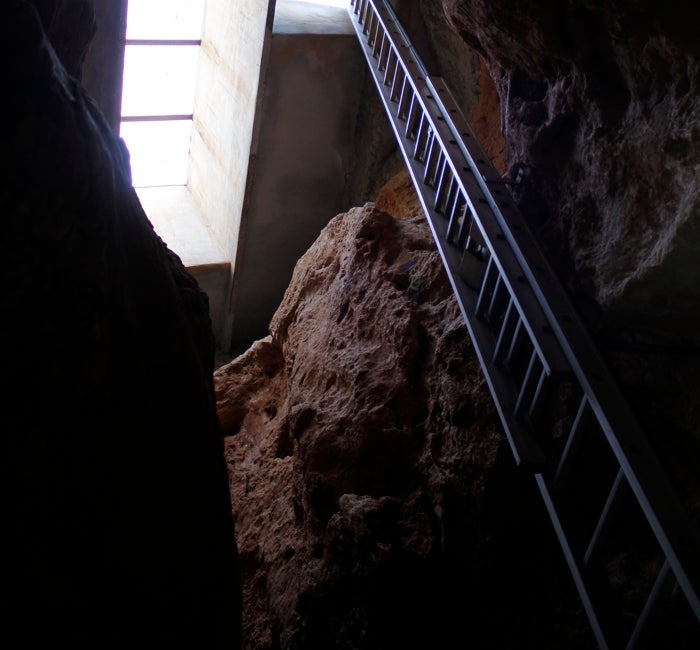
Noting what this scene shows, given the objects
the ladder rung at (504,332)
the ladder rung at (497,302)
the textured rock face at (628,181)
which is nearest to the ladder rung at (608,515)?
the textured rock face at (628,181)

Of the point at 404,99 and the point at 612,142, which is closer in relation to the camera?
the point at 612,142

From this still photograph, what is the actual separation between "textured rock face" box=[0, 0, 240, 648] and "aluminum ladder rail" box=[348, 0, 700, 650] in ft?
4.02

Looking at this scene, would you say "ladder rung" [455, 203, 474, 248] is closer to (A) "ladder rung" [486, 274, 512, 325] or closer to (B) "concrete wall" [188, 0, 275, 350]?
(A) "ladder rung" [486, 274, 512, 325]

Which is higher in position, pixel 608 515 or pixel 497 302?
pixel 497 302

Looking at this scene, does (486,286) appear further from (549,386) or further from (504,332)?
(549,386)

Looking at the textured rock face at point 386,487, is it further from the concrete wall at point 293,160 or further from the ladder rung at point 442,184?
the concrete wall at point 293,160

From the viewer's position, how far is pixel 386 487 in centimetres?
386

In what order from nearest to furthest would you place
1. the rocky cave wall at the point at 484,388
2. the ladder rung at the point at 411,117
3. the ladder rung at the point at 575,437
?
the ladder rung at the point at 575,437 → the rocky cave wall at the point at 484,388 → the ladder rung at the point at 411,117

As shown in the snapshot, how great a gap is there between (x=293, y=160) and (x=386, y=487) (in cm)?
576

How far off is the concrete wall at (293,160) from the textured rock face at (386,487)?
12.5ft

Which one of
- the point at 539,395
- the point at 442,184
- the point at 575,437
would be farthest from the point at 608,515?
the point at 442,184

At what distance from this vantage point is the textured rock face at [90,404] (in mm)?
2264

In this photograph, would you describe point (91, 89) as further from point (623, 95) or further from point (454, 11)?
point (623, 95)

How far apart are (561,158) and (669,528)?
6.86 ft
